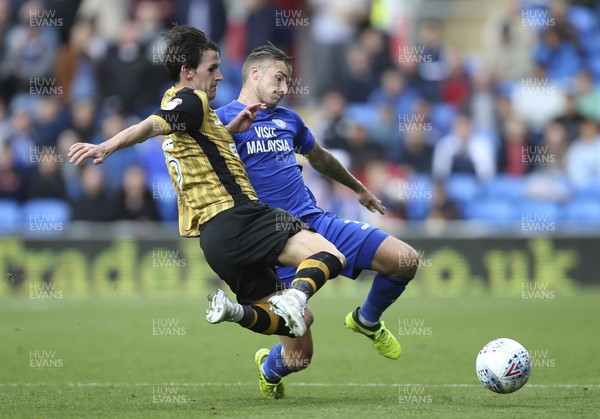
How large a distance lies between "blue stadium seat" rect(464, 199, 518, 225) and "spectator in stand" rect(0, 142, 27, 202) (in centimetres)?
774

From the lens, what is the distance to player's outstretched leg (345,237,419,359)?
7953 mm

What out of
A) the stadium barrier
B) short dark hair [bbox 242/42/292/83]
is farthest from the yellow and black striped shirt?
the stadium barrier

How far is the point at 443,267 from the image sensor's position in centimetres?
1747

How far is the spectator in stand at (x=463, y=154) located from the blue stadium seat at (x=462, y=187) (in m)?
0.09

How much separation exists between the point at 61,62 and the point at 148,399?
13.7 m

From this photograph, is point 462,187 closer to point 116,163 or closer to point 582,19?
point 582,19

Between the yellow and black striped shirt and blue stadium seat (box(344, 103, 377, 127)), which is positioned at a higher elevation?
the yellow and black striped shirt

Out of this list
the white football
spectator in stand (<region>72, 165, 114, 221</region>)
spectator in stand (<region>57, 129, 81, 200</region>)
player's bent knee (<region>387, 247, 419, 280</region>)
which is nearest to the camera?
the white football

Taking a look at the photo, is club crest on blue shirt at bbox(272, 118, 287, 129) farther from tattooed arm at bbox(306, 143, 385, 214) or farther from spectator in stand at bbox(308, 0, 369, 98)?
spectator in stand at bbox(308, 0, 369, 98)

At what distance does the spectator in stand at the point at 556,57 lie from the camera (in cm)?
2034

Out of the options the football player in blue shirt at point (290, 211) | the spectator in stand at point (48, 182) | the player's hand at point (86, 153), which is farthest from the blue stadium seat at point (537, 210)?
the player's hand at point (86, 153)

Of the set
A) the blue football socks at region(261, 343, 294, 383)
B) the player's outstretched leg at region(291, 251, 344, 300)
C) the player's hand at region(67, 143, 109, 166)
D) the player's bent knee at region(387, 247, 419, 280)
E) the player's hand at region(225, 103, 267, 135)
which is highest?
the player's hand at region(225, 103, 267, 135)

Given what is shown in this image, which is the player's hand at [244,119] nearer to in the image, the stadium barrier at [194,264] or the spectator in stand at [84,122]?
the stadium barrier at [194,264]

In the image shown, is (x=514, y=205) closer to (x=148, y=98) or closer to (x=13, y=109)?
(x=148, y=98)
